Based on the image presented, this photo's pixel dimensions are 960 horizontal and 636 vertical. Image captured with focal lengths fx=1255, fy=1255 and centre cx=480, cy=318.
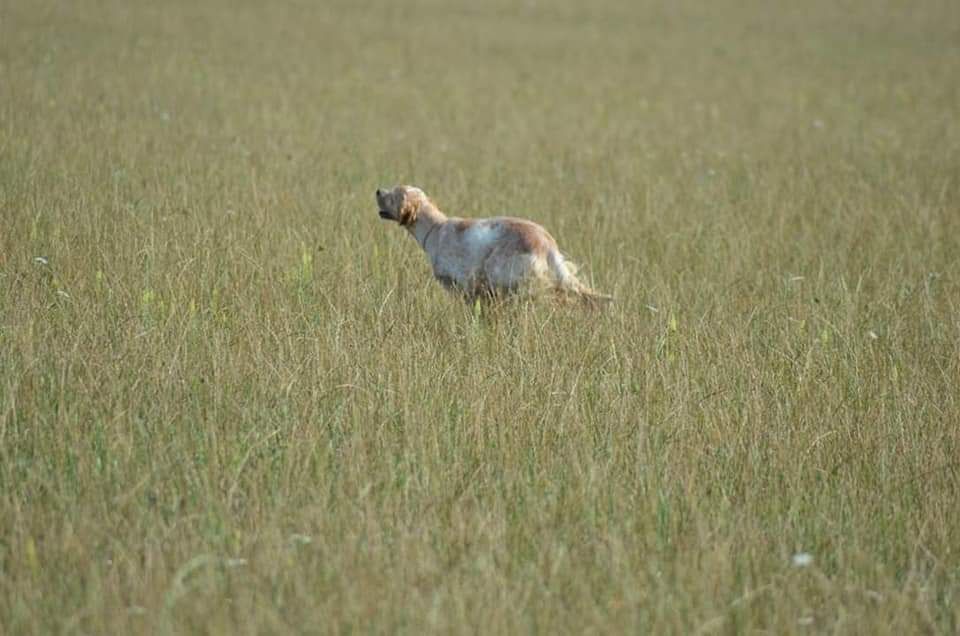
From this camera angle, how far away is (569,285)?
6.33 m

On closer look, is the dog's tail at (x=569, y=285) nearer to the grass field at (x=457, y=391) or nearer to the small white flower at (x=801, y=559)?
the grass field at (x=457, y=391)

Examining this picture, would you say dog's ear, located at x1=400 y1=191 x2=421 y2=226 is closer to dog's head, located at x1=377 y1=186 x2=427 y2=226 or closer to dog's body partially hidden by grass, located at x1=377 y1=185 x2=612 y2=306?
dog's head, located at x1=377 y1=186 x2=427 y2=226

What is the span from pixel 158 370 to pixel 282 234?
2.80 m

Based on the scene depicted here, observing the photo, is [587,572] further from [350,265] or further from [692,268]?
[692,268]

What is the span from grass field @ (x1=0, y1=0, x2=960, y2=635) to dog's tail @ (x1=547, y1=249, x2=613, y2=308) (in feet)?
0.69

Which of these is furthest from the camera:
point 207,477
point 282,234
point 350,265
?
point 282,234

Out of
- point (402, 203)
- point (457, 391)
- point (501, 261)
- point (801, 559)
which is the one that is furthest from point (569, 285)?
point (801, 559)

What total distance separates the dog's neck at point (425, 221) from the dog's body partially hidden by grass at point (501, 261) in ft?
0.23

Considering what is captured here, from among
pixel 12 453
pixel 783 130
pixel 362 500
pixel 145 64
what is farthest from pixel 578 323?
pixel 145 64

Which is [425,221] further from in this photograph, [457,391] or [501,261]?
[457,391]

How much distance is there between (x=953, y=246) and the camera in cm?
856

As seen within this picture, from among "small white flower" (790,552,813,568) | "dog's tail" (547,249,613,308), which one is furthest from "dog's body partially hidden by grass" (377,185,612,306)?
"small white flower" (790,552,813,568)

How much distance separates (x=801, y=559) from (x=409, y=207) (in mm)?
3841

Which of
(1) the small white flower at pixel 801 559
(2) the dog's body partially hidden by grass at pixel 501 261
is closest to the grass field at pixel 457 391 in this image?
(1) the small white flower at pixel 801 559
